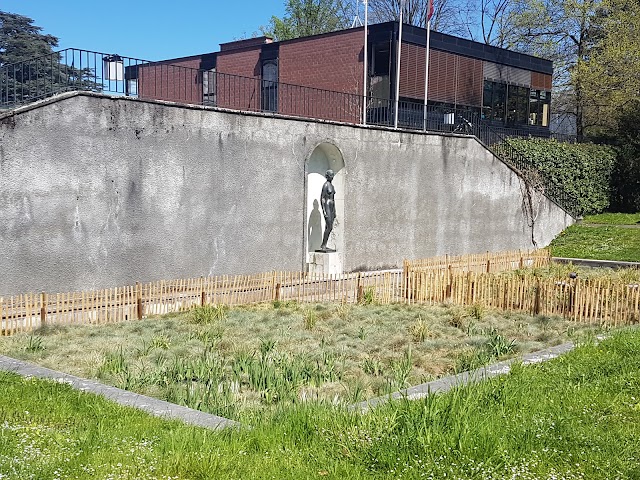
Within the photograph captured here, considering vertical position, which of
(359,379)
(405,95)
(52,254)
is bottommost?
(359,379)

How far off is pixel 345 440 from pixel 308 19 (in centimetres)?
4881

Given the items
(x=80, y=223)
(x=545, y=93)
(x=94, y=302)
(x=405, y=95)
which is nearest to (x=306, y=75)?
(x=405, y=95)

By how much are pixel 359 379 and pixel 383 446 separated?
3368 mm

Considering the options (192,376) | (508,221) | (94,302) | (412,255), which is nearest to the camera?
(192,376)

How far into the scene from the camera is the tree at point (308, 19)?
50.8 meters

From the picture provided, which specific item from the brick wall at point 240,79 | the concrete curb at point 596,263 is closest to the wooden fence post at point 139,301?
the concrete curb at point 596,263

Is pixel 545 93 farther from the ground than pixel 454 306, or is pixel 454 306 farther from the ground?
pixel 545 93

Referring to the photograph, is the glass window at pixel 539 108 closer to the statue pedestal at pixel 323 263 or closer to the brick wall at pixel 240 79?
the brick wall at pixel 240 79

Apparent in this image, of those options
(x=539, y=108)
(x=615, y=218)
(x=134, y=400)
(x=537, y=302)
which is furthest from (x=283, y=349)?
(x=539, y=108)

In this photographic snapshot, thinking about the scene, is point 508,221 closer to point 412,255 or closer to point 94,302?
point 412,255

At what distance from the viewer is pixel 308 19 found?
5091 centimetres

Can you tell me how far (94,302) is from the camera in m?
12.2

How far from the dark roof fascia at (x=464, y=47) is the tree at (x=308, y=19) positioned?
66.7 ft

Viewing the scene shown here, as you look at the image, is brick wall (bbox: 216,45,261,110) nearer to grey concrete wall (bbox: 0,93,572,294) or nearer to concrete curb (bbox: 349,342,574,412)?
grey concrete wall (bbox: 0,93,572,294)
